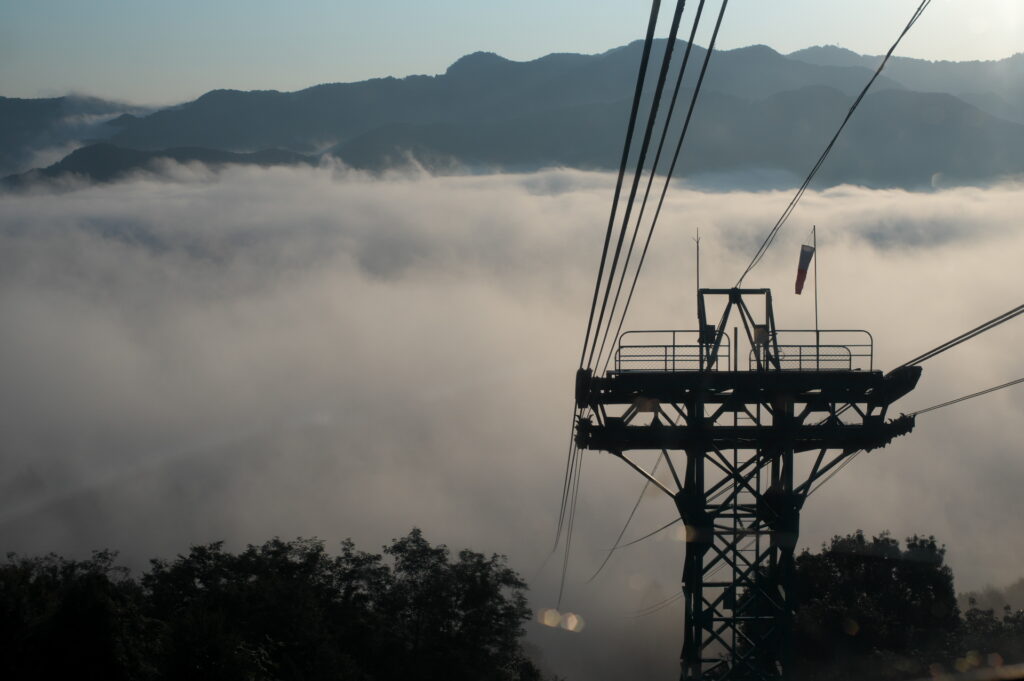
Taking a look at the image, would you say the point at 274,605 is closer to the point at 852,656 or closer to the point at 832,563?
the point at 852,656

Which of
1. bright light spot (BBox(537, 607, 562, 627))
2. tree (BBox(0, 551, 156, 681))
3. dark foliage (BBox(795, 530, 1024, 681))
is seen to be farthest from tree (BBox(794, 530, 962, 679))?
bright light spot (BBox(537, 607, 562, 627))

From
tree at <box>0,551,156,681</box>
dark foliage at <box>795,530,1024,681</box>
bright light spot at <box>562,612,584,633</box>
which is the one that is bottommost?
tree at <box>0,551,156,681</box>

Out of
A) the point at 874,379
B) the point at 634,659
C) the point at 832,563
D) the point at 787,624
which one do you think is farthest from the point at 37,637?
the point at 634,659

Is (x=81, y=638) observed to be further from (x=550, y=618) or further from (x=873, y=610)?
(x=550, y=618)

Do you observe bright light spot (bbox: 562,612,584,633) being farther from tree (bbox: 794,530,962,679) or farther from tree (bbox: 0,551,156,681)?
tree (bbox: 0,551,156,681)

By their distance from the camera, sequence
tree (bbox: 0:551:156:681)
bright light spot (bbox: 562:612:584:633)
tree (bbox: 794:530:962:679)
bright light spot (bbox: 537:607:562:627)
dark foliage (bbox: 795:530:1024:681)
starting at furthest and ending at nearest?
bright light spot (bbox: 562:612:584:633) → bright light spot (bbox: 537:607:562:627) → tree (bbox: 794:530:962:679) → dark foliage (bbox: 795:530:1024:681) → tree (bbox: 0:551:156:681)

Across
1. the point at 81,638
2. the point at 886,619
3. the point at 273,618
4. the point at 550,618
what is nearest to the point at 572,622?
the point at 550,618

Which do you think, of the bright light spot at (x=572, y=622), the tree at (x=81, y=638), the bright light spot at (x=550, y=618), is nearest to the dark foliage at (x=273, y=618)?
the tree at (x=81, y=638)
